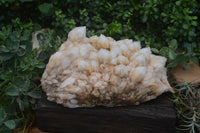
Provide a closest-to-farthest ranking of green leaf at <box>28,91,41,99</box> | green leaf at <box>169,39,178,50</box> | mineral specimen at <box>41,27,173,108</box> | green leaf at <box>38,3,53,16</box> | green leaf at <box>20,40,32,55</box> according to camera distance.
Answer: mineral specimen at <box>41,27,173,108</box>, green leaf at <box>28,91,41,99</box>, green leaf at <box>20,40,32,55</box>, green leaf at <box>169,39,178,50</box>, green leaf at <box>38,3,53,16</box>

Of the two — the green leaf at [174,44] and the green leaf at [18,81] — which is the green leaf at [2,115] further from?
the green leaf at [174,44]

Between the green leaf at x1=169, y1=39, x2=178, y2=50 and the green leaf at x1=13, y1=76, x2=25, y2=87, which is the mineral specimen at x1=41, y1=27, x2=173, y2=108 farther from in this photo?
the green leaf at x1=169, y1=39, x2=178, y2=50

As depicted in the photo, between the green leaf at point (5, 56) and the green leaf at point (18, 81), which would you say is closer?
the green leaf at point (18, 81)

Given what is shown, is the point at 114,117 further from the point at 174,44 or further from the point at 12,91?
the point at 174,44

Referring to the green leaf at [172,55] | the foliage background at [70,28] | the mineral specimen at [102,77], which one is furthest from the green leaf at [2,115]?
Result: the green leaf at [172,55]

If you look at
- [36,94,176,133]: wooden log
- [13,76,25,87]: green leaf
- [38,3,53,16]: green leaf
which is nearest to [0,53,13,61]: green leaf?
[13,76,25,87]: green leaf

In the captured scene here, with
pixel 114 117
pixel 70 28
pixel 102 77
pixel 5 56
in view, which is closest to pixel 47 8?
pixel 70 28
